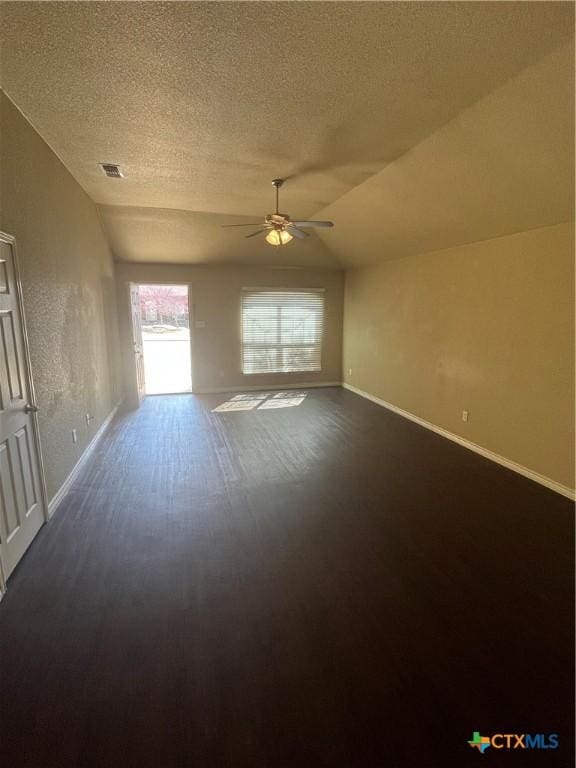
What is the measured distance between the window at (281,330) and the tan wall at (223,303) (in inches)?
5.7

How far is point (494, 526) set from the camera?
→ 269 cm

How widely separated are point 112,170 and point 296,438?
3520 millimetres

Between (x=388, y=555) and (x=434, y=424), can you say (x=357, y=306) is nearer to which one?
(x=434, y=424)

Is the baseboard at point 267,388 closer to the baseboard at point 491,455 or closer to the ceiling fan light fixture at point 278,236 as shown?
the baseboard at point 491,455

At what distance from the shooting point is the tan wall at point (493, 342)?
10.3 feet

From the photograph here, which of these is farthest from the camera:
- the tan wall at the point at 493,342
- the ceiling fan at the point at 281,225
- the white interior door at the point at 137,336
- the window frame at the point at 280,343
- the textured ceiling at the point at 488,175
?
the window frame at the point at 280,343

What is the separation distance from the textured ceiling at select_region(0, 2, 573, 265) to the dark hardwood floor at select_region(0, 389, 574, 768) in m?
2.93

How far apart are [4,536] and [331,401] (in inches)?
196

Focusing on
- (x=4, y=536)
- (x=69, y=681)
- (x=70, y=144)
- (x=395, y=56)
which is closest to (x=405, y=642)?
(x=69, y=681)

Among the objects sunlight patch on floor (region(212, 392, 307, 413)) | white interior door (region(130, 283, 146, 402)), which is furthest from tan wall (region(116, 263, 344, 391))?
sunlight patch on floor (region(212, 392, 307, 413))

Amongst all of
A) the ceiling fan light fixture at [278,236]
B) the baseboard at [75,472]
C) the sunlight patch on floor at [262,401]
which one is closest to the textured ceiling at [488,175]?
the ceiling fan light fixture at [278,236]

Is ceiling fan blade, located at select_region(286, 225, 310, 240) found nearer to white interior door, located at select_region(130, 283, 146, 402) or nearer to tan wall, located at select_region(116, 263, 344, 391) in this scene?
tan wall, located at select_region(116, 263, 344, 391)

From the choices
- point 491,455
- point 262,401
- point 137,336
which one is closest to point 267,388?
point 262,401

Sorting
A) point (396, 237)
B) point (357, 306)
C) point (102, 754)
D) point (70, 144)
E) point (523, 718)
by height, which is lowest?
point (523, 718)
